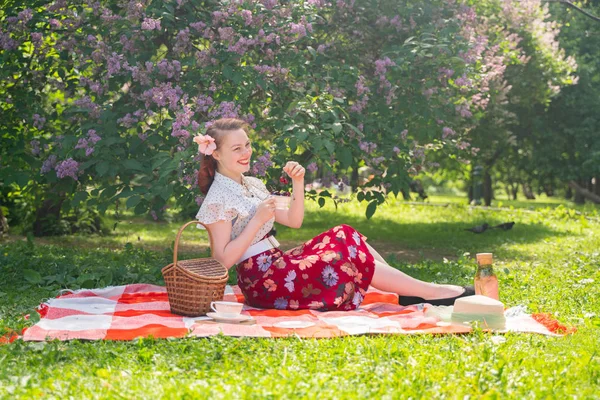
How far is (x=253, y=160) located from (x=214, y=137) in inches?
69.3

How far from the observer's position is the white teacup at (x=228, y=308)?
4.37 metres

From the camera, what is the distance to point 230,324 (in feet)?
14.1

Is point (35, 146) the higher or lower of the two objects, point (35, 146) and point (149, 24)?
the lower

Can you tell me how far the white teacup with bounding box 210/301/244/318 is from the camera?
4371 mm

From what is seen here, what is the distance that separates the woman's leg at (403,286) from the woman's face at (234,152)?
3.51 feet

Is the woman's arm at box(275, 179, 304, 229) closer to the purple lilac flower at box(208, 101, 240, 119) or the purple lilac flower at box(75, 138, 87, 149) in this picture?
the purple lilac flower at box(208, 101, 240, 119)

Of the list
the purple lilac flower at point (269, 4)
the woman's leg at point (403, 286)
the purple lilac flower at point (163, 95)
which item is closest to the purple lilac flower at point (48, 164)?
the purple lilac flower at point (163, 95)

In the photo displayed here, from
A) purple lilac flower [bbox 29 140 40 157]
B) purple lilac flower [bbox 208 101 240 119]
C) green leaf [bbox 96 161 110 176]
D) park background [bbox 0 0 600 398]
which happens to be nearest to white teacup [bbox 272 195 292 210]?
park background [bbox 0 0 600 398]

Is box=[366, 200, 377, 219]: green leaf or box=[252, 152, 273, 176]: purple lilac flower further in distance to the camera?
box=[366, 200, 377, 219]: green leaf

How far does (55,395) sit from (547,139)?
1694 centimetres

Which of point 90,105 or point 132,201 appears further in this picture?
point 90,105

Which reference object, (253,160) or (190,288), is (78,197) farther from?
(190,288)

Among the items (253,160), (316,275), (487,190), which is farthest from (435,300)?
(487,190)

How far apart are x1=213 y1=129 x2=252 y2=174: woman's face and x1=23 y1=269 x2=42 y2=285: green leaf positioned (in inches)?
78.0
